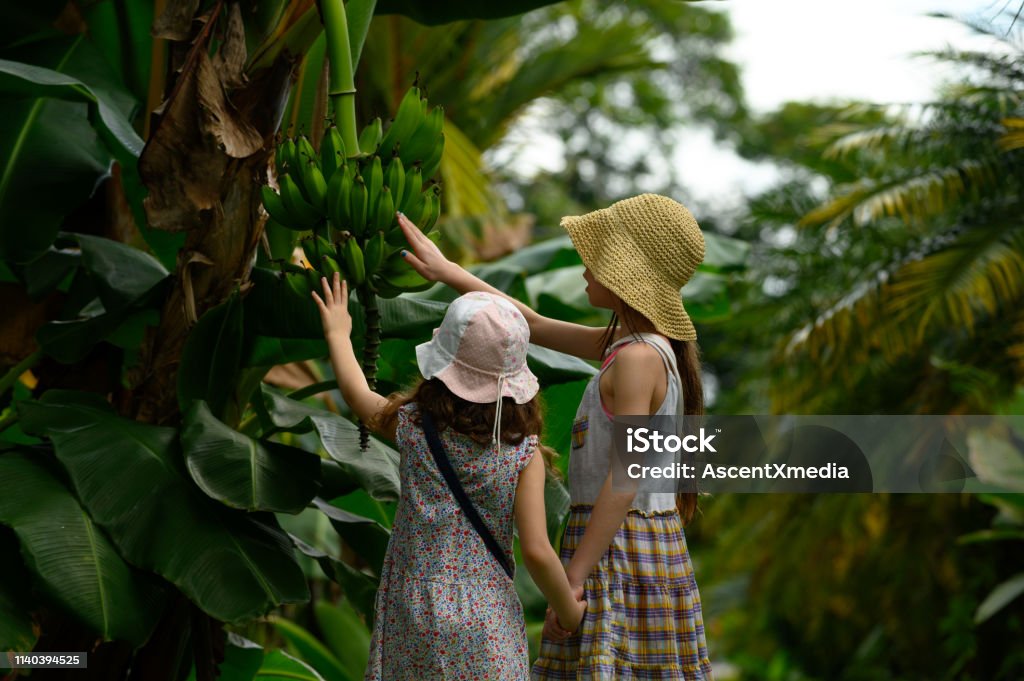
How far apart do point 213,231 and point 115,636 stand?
3.42 ft

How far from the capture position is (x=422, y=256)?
2.31 meters

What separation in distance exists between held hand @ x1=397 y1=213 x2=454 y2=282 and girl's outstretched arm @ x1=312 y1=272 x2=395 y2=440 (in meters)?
0.17

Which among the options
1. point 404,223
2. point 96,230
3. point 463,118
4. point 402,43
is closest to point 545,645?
point 404,223

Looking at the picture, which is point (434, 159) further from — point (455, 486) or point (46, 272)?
point (46, 272)

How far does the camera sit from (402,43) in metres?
6.71

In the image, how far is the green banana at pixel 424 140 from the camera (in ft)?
8.27

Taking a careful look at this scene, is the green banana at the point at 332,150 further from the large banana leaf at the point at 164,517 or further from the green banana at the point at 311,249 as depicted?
the large banana leaf at the point at 164,517

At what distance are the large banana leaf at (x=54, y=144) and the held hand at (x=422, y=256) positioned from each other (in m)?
1.20

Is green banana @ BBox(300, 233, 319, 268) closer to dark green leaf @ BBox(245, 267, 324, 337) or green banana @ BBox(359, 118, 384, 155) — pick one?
green banana @ BBox(359, 118, 384, 155)

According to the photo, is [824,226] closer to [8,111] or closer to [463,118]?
[463,118]

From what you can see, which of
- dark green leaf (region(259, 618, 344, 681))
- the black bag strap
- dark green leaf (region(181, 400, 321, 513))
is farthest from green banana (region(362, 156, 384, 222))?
dark green leaf (region(259, 618, 344, 681))

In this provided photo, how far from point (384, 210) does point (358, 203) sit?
0.19 ft

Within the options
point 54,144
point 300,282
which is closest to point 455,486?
point 300,282

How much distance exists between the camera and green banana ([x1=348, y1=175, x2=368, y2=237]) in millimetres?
2322
